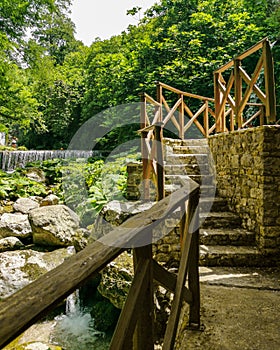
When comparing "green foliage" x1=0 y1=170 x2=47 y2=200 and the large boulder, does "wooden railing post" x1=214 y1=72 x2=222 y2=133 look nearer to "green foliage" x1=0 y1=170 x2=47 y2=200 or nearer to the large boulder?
the large boulder

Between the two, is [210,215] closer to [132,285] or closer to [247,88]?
[247,88]

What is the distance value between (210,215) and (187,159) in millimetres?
1423

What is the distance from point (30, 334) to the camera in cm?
427

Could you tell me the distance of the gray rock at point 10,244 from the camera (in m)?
6.04

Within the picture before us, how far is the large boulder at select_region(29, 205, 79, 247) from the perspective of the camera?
614 cm

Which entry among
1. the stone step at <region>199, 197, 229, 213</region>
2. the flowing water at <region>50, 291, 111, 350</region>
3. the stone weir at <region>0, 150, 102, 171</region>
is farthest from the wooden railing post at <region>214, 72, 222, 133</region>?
→ the stone weir at <region>0, 150, 102, 171</region>

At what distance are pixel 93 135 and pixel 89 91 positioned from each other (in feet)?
7.37

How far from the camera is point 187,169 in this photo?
5.18 metres

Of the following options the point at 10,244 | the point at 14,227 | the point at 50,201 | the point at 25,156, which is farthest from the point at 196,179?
the point at 25,156

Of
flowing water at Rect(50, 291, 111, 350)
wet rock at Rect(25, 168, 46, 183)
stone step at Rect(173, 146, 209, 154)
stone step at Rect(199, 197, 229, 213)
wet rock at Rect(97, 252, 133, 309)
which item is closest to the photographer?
wet rock at Rect(97, 252, 133, 309)

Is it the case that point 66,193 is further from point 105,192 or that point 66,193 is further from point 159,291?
point 159,291

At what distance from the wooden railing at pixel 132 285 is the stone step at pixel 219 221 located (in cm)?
210

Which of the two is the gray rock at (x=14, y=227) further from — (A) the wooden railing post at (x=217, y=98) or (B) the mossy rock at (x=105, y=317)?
(A) the wooden railing post at (x=217, y=98)

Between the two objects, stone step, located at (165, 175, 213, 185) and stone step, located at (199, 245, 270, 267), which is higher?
stone step, located at (165, 175, 213, 185)
